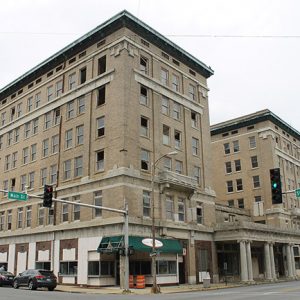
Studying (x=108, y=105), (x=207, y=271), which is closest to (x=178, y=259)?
(x=207, y=271)

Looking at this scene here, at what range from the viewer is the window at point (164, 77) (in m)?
46.7

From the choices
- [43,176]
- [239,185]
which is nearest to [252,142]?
[239,185]

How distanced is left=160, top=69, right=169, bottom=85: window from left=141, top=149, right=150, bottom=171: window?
9296 millimetres

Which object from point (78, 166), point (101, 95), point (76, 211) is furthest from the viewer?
point (101, 95)

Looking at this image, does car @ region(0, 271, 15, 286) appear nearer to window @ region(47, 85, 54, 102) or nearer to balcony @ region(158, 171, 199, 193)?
balcony @ region(158, 171, 199, 193)

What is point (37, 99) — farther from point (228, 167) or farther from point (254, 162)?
point (254, 162)

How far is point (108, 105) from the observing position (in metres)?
41.8

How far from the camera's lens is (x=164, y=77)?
47.1 metres

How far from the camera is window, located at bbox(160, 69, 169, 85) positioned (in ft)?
153

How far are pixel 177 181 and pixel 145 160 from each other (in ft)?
13.1

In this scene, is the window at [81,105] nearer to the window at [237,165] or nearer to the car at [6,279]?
the car at [6,279]

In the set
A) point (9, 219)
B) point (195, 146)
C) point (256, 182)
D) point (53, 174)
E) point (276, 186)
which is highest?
point (195, 146)

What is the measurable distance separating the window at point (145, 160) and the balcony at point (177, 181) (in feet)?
5.19

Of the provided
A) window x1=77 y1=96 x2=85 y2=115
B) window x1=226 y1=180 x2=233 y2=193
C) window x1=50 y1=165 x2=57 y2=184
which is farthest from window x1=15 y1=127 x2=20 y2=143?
window x1=226 y1=180 x2=233 y2=193
